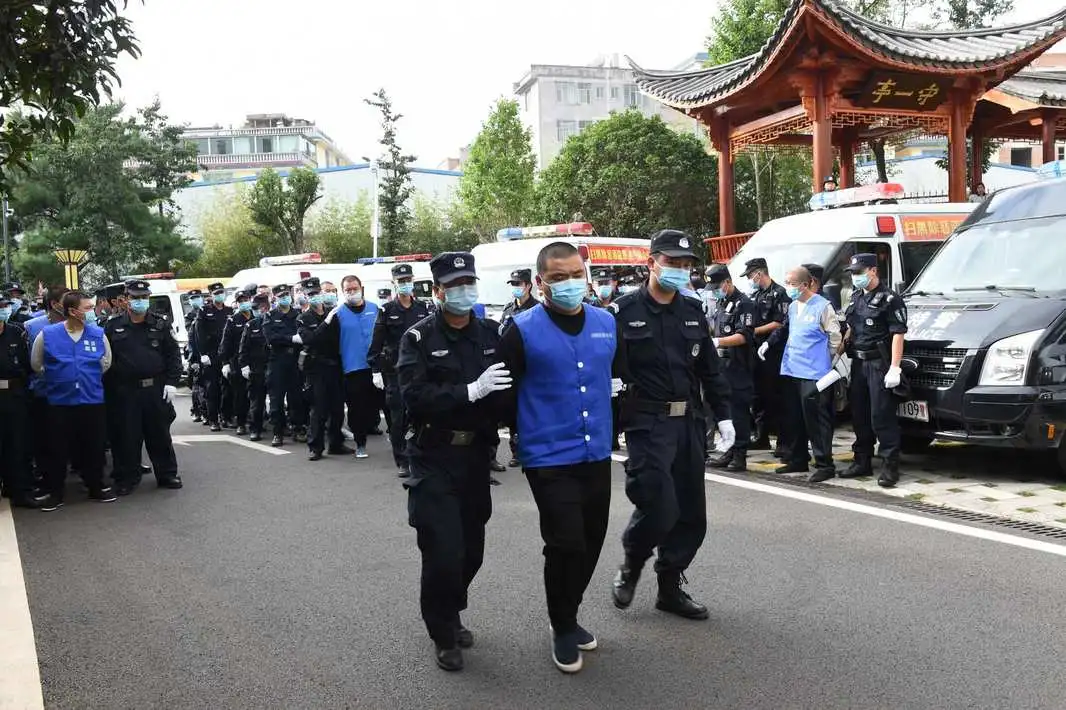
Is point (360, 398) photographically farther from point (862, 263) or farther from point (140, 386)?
point (862, 263)

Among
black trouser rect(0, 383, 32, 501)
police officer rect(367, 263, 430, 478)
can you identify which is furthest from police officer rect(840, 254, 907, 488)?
black trouser rect(0, 383, 32, 501)

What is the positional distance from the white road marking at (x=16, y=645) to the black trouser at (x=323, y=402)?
4.15m

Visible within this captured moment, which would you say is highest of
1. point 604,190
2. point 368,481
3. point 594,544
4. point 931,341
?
point 604,190

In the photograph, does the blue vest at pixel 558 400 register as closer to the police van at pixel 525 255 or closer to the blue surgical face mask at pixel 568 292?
the blue surgical face mask at pixel 568 292

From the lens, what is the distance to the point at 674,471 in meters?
4.90

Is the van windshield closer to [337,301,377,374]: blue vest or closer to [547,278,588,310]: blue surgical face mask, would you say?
[547,278,588,310]: blue surgical face mask

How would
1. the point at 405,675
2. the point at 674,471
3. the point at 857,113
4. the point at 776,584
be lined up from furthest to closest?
the point at 857,113 < the point at 776,584 < the point at 674,471 < the point at 405,675

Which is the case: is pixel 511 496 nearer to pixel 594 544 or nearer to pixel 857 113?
pixel 594 544

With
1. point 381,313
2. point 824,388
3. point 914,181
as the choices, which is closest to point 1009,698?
point 824,388

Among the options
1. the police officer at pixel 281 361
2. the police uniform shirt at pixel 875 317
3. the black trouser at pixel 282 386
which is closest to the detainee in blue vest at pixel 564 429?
the police uniform shirt at pixel 875 317

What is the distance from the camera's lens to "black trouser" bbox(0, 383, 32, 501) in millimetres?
8375

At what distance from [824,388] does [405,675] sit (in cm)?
513

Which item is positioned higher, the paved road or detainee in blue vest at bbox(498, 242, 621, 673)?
detainee in blue vest at bbox(498, 242, 621, 673)

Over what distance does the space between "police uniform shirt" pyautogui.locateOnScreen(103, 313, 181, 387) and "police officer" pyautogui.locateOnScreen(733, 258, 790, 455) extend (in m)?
5.34
